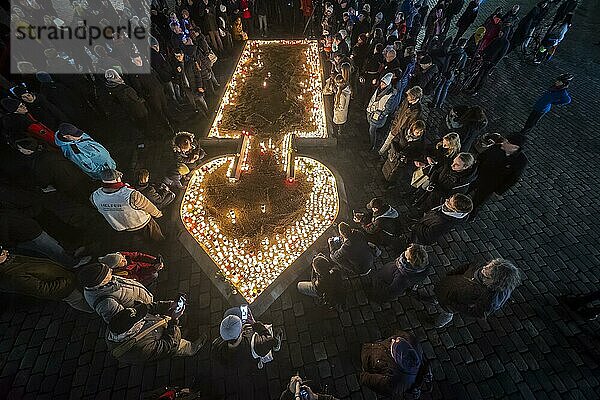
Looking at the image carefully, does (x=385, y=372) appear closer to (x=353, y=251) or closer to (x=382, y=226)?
(x=353, y=251)

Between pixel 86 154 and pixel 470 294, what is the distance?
758 centimetres

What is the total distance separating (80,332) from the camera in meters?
5.12

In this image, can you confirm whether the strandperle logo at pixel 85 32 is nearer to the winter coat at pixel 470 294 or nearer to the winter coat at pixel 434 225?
the winter coat at pixel 434 225

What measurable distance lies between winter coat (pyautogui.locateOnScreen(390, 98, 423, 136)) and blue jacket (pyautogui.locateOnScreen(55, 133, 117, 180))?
683 cm

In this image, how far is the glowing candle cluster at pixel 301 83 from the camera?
9086 mm

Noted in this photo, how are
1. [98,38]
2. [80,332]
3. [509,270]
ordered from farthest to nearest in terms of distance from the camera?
1. [98,38]
2. [80,332]
3. [509,270]

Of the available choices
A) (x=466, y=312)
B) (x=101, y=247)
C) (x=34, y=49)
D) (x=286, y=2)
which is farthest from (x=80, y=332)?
(x=286, y=2)

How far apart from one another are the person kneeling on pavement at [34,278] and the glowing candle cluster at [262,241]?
7.98 ft

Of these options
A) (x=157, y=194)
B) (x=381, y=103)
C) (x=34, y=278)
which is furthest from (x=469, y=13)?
(x=34, y=278)

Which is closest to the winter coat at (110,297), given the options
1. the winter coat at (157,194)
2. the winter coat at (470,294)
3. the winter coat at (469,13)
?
the winter coat at (157,194)

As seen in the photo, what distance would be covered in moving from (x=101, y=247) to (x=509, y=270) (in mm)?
7776

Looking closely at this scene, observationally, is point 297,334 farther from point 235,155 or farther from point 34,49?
point 34,49

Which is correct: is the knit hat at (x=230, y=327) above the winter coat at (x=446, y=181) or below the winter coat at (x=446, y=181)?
below

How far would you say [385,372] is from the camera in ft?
12.0
